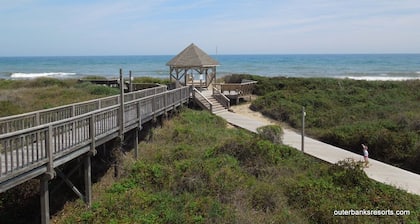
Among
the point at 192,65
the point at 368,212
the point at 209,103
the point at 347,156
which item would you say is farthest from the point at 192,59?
the point at 368,212

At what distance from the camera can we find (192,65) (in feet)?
95.5

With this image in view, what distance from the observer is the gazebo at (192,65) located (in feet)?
96.1

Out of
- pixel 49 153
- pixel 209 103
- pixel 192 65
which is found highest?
pixel 192 65

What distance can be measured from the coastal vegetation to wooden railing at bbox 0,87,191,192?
30.8 feet

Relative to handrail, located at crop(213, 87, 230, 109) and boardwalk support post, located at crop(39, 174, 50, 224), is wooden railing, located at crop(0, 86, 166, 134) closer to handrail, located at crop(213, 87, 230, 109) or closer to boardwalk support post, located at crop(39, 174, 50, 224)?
boardwalk support post, located at crop(39, 174, 50, 224)

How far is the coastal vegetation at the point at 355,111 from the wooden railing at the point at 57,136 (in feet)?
30.8

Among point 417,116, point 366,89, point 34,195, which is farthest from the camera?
point 366,89

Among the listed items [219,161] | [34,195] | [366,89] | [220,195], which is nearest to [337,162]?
[219,161]

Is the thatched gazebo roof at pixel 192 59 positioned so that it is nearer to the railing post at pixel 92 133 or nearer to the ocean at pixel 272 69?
the railing post at pixel 92 133

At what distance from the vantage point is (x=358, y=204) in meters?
10.8

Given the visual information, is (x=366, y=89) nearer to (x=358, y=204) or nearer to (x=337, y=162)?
(x=337, y=162)

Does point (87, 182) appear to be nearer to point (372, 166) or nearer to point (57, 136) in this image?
point (57, 136)

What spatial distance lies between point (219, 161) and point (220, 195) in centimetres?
235

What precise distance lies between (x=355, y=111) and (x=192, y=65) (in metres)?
11.6
